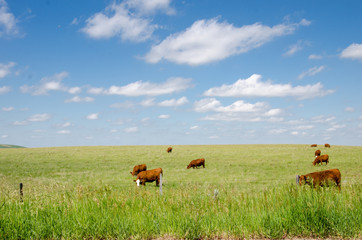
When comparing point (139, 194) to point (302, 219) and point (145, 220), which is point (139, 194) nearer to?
point (145, 220)

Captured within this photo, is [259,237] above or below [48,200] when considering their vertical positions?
below

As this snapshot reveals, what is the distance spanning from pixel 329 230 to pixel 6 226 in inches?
297

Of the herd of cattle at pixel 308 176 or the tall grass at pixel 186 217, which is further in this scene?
the herd of cattle at pixel 308 176

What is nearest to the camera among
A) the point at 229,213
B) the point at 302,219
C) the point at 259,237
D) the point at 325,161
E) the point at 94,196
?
the point at 259,237

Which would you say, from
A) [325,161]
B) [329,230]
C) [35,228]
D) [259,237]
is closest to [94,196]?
[35,228]

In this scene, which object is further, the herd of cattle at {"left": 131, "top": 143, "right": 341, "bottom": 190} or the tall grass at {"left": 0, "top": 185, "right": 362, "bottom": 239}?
the herd of cattle at {"left": 131, "top": 143, "right": 341, "bottom": 190}

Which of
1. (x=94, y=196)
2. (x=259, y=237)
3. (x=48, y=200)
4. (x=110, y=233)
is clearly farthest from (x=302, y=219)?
(x=48, y=200)

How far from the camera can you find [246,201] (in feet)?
25.8

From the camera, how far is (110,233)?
6.30m

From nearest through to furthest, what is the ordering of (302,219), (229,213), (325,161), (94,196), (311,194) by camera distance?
(302,219), (229,213), (311,194), (94,196), (325,161)

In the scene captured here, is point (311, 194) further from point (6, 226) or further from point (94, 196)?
point (6, 226)

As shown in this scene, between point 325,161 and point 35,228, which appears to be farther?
point 325,161

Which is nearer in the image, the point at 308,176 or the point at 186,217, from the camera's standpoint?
the point at 186,217

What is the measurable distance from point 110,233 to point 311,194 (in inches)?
216
